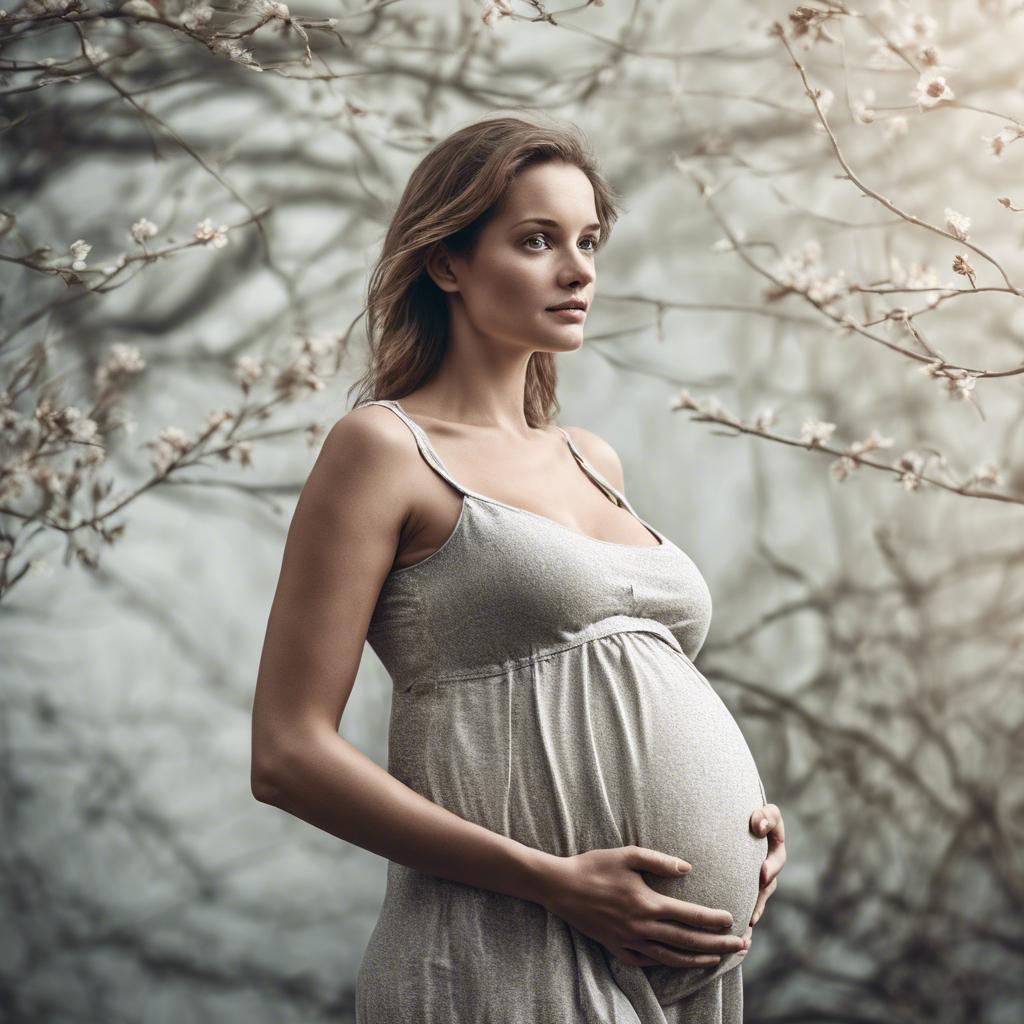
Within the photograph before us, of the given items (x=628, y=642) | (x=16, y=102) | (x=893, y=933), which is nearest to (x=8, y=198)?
(x=16, y=102)

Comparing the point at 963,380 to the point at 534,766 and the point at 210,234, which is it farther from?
the point at 210,234

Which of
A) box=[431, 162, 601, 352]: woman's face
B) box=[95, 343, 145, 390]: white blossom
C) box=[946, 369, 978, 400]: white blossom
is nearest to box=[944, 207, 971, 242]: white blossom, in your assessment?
box=[946, 369, 978, 400]: white blossom

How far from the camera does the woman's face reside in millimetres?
1136

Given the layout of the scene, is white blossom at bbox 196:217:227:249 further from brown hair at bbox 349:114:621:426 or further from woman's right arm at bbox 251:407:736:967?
woman's right arm at bbox 251:407:736:967

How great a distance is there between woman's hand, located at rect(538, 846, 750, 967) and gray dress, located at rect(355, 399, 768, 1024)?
2 cm

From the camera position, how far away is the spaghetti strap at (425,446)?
3.45ft

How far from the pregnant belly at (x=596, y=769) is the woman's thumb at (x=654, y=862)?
0.02 meters

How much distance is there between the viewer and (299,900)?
206 centimetres

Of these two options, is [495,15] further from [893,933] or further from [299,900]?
[893,933]

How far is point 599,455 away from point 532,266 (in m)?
0.34

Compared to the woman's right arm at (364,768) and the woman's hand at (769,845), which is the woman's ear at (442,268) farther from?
the woman's hand at (769,845)

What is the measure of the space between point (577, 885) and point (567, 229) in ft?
2.08

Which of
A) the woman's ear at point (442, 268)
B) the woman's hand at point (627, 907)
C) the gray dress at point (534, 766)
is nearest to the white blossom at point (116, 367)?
the woman's ear at point (442, 268)

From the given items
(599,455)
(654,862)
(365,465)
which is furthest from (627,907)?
(599,455)
